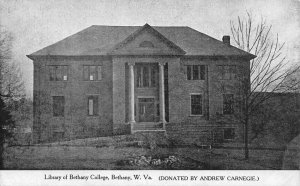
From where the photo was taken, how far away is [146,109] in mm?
10516

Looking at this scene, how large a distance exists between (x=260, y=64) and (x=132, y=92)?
4.54 meters

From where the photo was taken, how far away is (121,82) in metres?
10.3

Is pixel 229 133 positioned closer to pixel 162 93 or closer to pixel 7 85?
pixel 162 93

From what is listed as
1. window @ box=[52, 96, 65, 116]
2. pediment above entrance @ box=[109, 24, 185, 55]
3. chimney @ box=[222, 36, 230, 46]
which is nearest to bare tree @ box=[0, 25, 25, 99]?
window @ box=[52, 96, 65, 116]

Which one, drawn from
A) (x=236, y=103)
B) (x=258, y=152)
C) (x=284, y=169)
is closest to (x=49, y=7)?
(x=236, y=103)

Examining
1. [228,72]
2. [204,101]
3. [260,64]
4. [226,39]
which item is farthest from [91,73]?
[260,64]

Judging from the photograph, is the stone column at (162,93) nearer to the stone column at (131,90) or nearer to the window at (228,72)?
the stone column at (131,90)

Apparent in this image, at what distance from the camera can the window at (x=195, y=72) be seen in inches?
394

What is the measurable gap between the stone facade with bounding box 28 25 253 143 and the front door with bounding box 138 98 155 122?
5 centimetres

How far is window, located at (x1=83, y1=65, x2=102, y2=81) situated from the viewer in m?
9.66

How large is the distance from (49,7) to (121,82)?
3.64m
